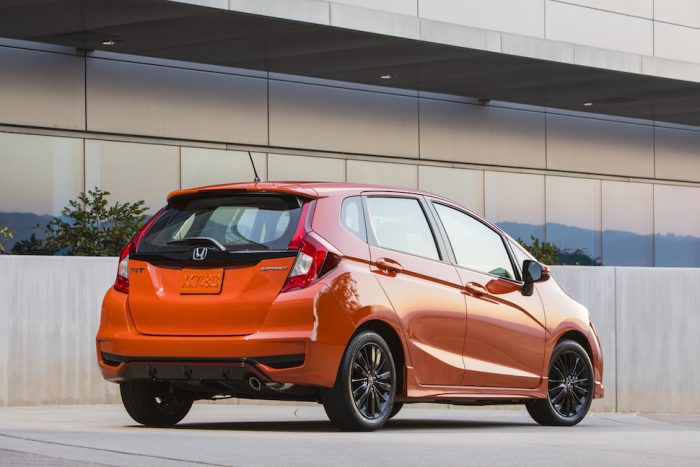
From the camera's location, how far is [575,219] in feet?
89.8

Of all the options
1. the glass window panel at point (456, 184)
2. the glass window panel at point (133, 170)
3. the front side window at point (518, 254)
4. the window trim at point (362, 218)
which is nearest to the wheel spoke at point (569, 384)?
the front side window at point (518, 254)

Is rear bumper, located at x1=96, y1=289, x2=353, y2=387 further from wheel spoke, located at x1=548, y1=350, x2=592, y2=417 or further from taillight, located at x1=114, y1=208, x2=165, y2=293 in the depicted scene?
wheel spoke, located at x1=548, y1=350, x2=592, y2=417

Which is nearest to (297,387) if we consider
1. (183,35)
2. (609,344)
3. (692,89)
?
(609,344)

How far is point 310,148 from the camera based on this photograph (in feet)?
74.6

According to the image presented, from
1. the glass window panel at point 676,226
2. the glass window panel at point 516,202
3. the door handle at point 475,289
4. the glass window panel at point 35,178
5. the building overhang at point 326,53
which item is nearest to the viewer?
the door handle at point 475,289

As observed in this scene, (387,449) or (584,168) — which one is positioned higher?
(584,168)

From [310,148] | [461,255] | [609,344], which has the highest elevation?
[310,148]

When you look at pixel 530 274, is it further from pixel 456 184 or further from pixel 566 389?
pixel 456 184

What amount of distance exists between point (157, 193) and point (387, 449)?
12916mm

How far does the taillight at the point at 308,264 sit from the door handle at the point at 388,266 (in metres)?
0.54

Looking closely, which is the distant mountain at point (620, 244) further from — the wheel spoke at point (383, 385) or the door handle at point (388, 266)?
the wheel spoke at point (383, 385)

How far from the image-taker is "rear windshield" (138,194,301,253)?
9.73 metres

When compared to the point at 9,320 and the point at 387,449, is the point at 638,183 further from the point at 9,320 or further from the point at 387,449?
the point at 387,449

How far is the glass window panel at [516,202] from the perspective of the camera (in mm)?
25797
